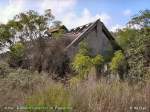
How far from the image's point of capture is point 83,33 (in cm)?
2644

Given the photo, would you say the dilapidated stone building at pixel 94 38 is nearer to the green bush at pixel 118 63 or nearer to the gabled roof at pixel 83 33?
the gabled roof at pixel 83 33

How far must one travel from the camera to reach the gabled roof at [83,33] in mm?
25992

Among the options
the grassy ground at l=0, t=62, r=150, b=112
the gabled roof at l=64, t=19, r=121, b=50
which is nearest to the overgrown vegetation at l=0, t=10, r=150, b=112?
the grassy ground at l=0, t=62, r=150, b=112

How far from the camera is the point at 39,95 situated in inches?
328

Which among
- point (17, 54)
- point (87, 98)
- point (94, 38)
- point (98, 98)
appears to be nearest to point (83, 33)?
point (94, 38)

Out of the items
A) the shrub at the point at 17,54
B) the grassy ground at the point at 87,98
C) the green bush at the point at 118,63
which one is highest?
the shrub at the point at 17,54

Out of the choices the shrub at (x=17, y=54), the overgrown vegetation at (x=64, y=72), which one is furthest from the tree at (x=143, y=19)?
the shrub at (x=17, y=54)

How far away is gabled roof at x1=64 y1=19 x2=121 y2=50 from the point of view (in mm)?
25992

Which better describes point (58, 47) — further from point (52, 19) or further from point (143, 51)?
point (143, 51)

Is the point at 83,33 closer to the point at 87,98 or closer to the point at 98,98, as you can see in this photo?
the point at 98,98

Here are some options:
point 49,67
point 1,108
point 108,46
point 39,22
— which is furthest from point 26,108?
point 108,46

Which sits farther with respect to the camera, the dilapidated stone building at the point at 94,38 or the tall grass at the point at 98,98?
the dilapidated stone building at the point at 94,38

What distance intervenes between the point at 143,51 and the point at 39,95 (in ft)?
41.0

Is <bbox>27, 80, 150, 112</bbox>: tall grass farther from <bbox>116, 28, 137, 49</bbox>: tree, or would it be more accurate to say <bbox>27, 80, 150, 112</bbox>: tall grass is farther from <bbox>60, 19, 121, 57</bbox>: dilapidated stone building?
<bbox>60, 19, 121, 57</bbox>: dilapidated stone building
